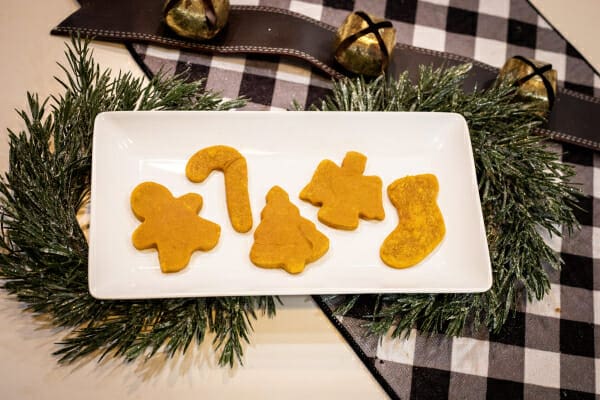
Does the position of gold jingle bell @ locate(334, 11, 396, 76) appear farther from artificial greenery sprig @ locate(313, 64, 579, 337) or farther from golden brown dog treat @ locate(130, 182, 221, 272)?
golden brown dog treat @ locate(130, 182, 221, 272)

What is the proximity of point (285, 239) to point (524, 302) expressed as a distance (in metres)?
0.47

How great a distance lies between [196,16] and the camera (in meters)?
1.05

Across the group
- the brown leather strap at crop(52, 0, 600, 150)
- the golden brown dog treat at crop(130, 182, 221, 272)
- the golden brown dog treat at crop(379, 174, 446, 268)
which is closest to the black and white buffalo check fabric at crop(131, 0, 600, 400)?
the brown leather strap at crop(52, 0, 600, 150)

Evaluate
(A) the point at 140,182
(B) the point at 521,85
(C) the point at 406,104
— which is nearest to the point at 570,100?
(B) the point at 521,85

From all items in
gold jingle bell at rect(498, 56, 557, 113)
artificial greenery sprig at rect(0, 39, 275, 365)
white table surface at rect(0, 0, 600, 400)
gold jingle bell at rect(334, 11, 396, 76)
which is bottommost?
white table surface at rect(0, 0, 600, 400)

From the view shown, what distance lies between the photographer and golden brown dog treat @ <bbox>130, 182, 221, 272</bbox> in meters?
0.89

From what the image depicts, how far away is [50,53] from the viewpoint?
111cm

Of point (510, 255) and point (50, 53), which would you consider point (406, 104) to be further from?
point (50, 53)

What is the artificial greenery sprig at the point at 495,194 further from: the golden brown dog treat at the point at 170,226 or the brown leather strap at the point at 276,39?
the golden brown dog treat at the point at 170,226

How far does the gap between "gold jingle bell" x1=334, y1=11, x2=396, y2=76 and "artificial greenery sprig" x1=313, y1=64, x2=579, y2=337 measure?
0.04 meters

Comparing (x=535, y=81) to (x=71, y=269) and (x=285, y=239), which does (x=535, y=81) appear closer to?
(x=285, y=239)

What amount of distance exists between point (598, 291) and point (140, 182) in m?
0.88

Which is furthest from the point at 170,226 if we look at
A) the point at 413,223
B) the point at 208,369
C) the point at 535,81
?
the point at 535,81

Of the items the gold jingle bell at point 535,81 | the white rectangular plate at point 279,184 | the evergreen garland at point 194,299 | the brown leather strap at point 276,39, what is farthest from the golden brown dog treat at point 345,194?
the gold jingle bell at point 535,81
